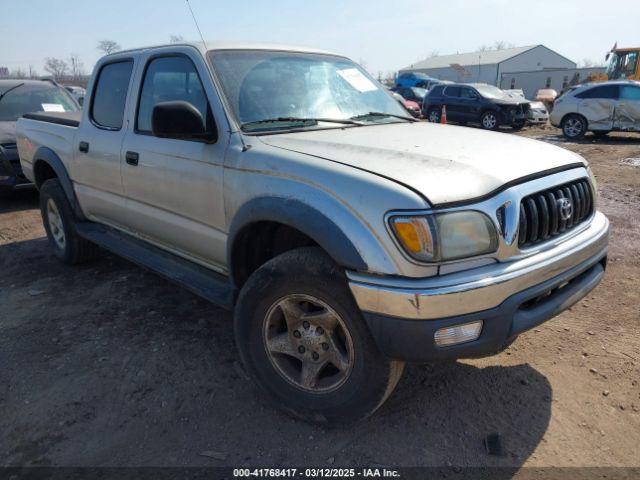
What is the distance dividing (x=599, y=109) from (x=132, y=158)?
46.6ft

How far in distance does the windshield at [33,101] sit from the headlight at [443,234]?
7.60 m

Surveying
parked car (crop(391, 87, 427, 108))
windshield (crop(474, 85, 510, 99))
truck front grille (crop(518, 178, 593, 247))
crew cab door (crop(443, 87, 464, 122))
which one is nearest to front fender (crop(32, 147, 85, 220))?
truck front grille (crop(518, 178, 593, 247))

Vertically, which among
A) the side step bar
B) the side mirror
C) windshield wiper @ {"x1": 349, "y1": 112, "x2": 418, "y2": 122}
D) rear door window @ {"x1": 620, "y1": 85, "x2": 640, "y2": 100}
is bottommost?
the side step bar

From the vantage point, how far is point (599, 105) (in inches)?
549

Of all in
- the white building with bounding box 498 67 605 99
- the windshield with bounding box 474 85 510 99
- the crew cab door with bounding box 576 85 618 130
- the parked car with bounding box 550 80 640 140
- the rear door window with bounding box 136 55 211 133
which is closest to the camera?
the rear door window with bounding box 136 55 211 133

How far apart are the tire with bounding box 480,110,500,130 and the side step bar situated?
15.6 metres

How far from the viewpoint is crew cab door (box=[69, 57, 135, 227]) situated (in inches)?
150

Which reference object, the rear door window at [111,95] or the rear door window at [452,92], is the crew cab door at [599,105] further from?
the rear door window at [111,95]

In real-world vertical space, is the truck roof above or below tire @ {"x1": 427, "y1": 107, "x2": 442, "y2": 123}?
above

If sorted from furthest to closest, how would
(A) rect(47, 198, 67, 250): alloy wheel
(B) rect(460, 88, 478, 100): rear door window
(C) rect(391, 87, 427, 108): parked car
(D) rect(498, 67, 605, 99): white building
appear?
(D) rect(498, 67, 605, 99): white building
(C) rect(391, 87, 427, 108): parked car
(B) rect(460, 88, 478, 100): rear door window
(A) rect(47, 198, 67, 250): alloy wheel

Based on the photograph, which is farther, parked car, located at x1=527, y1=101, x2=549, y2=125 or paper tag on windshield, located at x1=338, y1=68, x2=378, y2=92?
parked car, located at x1=527, y1=101, x2=549, y2=125

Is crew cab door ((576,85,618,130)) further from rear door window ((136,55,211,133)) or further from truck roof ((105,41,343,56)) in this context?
rear door window ((136,55,211,133))

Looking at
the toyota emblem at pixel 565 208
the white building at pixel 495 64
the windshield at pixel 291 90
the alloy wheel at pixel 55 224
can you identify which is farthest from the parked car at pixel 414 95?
the white building at pixel 495 64

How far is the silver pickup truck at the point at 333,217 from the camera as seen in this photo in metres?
Result: 2.07
